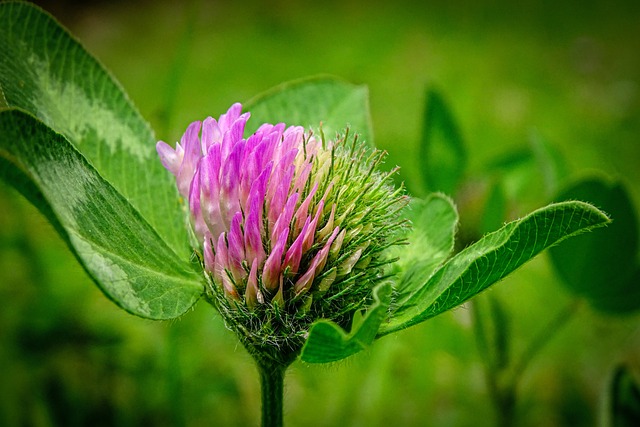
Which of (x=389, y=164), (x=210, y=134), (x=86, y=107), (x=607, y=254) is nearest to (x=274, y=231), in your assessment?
(x=210, y=134)

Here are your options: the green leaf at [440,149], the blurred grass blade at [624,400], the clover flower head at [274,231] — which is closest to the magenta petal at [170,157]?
the clover flower head at [274,231]

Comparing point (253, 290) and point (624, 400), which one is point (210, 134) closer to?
point (253, 290)

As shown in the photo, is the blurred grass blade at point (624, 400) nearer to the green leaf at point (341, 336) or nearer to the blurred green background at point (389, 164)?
the blurred green background at point (389, 164)

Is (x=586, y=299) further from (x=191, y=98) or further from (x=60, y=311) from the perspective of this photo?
(x=191, y=98)

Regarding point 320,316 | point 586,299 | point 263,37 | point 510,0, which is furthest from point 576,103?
point 320,316

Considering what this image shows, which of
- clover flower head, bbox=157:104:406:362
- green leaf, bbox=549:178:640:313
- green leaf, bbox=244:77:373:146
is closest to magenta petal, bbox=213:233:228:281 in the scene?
clover flower head, bbox=157:104:406:362

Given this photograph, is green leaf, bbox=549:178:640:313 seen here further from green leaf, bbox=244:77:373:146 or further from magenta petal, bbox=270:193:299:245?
magenta petal, bbox=270:193:299:245
